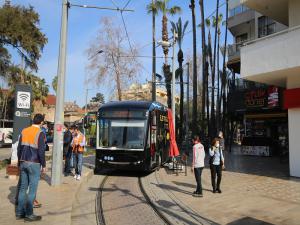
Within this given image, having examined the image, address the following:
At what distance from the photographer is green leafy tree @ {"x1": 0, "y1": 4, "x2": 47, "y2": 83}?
23797 mm

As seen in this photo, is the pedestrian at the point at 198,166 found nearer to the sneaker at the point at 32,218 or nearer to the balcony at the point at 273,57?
the balcony at the point at 273,57

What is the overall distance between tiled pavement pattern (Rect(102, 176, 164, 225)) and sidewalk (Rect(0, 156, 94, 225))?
35.5 inches

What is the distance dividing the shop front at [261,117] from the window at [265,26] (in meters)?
3.52

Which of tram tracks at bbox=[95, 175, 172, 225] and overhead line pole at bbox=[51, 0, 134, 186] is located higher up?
overhead line pole at bbox=[51, 0, 134, 186]

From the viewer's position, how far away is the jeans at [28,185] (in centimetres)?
777

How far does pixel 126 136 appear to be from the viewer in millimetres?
16094

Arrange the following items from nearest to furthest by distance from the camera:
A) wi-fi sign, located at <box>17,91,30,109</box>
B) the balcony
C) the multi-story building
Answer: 1. the balcony
2. the multi-story building
3. wi-fi sign, located at <box>17,91,30,109</box>

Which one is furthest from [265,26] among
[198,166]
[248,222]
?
[248,222]

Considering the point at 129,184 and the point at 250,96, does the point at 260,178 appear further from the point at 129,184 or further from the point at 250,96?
the point at 250,96

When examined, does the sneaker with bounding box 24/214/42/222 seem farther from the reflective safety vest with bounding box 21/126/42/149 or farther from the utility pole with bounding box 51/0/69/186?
the utility pole with bounding box 51/0/69/186

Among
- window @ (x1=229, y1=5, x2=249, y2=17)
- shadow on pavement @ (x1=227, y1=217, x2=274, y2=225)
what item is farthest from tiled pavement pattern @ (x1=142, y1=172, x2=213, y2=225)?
window @ (x1=229, y1=5, x2=249, y2=17)

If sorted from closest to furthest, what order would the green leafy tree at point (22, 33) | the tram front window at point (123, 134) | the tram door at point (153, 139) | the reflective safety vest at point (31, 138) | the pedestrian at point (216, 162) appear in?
the reflective safety vest at point (31, 138) < the pedestrian at point (216, 162) < the tram front window at point (123, 134) < the tram door at point (153, 139) < the green leafy tree at point (22, 33)

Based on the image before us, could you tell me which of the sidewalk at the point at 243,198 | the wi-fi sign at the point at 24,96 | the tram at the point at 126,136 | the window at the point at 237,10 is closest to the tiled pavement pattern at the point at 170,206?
the sidewalk at the point at 243,198

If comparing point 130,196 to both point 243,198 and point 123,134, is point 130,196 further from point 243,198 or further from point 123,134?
point 123,134
